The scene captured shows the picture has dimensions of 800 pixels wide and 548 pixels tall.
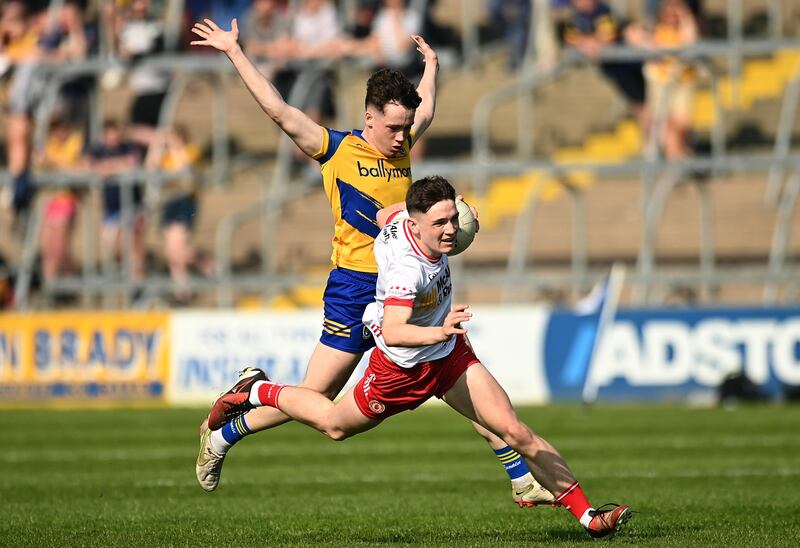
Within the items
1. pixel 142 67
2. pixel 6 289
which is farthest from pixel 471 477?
pixel 142 67

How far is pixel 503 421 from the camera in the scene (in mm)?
8367

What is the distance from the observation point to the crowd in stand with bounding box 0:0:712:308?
22.6 metres

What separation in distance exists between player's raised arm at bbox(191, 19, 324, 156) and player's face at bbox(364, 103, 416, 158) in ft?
1.27

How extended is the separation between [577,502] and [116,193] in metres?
15.3

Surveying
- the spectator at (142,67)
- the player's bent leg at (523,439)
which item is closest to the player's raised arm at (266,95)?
the player's bent leg at (523,439)

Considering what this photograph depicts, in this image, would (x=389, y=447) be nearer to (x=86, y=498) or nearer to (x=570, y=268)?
(x=86, y=498)

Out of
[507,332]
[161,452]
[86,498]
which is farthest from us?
[507,332]

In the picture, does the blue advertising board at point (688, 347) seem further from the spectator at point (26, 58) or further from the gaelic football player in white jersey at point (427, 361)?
the gaelic football player in white jersey at point (427, 361)

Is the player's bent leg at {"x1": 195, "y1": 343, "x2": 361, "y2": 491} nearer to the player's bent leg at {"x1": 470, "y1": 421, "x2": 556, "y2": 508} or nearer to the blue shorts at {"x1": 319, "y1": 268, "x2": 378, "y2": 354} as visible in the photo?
the blue shorts at {"x1": 319, "y1": 268, "x2": 378, "y2": 354}

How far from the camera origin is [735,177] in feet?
79.2

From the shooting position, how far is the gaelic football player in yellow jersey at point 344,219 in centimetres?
922

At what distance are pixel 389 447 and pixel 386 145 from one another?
690cm

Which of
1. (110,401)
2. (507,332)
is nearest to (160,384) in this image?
(110,401)

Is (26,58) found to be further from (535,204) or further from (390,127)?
(390,127)
